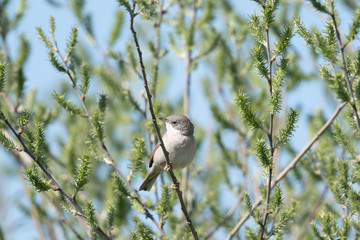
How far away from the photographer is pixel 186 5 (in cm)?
575

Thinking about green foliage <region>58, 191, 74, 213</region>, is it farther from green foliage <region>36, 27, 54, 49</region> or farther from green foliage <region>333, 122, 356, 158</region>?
green foliage <region>333, 122, 356, 158</region>

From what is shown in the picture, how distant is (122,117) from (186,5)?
6.13 ft

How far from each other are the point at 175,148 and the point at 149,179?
0.45 m

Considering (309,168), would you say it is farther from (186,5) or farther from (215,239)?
(186,5)

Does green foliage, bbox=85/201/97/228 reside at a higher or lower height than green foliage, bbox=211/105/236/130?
lower

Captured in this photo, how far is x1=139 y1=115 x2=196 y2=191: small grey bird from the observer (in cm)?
455

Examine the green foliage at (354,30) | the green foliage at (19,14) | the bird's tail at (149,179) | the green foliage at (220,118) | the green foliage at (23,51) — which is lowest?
the green foliage at (354,30)

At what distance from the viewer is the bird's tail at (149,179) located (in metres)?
4.67

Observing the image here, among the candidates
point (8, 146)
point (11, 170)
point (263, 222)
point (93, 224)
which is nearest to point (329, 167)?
point (263, 222)

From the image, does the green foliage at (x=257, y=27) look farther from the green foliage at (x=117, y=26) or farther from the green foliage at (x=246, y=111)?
the green foliage at (x=117, y=26)

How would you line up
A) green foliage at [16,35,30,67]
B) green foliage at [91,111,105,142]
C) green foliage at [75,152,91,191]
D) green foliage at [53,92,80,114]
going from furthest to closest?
1. green foliage at [16,35,30,67]
2. green foliage at [53,92,80,114]
3. green foliage at [91,111,105,142]
4. green foliage at [75,152,91,191]

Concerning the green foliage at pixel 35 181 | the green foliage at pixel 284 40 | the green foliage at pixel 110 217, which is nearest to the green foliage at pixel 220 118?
the green foliage at pixel 110 217

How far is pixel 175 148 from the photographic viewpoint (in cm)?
461

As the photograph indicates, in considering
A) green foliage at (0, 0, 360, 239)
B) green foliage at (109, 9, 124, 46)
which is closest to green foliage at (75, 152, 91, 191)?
green foliage at (0, 0, 360, 239)
